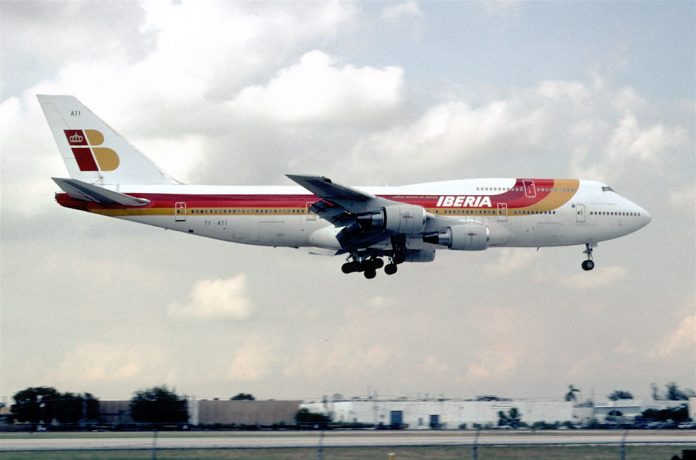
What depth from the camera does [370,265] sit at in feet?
189

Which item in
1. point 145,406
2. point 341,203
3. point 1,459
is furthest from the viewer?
point 145,406

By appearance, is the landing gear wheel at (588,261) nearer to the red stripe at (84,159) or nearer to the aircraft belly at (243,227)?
the aircraft belly at (243,227)

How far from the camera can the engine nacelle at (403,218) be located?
52.6 m

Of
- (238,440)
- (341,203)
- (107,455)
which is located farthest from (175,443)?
(341,203)

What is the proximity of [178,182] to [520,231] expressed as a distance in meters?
19.4

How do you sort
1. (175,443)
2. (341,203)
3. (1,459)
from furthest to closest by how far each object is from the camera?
(341,203), (175,443), (1,459)

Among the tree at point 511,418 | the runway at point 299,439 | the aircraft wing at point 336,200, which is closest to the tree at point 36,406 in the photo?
the runway at point 299,439

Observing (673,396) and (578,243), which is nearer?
(578,243)

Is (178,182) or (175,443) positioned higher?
(178,182)

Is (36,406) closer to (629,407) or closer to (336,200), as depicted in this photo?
(336,200)

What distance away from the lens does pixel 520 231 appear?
188ft

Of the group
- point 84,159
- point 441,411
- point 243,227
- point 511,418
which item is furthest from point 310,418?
point 84,159

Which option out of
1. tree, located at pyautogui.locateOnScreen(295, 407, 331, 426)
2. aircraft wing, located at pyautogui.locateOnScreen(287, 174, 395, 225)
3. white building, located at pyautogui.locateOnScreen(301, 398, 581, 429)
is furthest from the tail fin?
white building, located at pyautogui.locateOnScreen(301, 398, 581, 429)

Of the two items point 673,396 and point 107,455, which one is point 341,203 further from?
point 673,396
